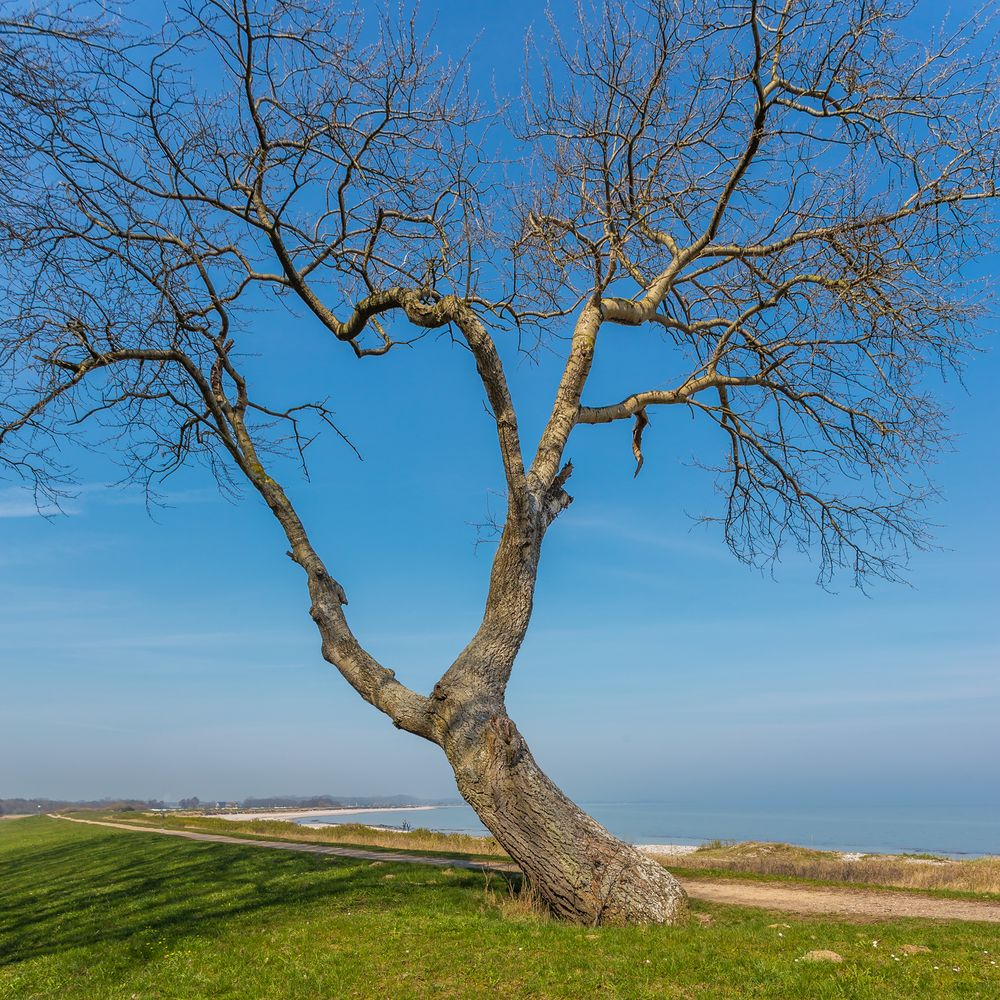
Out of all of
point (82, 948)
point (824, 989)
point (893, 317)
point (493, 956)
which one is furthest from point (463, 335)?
point (82, 948)

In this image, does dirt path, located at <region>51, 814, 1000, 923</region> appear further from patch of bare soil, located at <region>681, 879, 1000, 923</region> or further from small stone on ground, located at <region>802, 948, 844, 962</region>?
small stone on ground, located at <region>802, 948, 844, 962</region>

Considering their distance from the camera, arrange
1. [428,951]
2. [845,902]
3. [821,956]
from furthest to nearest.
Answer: [845,902] < [428,951] < [821,956]

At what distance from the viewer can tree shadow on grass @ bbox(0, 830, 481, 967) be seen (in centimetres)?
964

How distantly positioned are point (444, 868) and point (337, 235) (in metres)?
10.8

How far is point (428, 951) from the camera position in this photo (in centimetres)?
753

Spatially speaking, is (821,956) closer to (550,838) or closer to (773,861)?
(550,838)

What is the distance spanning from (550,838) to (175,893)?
721 cm

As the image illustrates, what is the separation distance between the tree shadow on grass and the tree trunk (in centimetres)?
176

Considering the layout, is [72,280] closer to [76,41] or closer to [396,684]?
[76,41]

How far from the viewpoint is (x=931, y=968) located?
21.2ft

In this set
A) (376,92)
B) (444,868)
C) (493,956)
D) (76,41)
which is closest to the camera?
(76,41)

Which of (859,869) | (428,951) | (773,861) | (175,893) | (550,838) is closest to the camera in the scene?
(428,951)

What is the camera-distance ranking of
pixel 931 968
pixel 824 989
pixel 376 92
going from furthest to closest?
pixel 376 92
pixel 931 968
pixel 824 989

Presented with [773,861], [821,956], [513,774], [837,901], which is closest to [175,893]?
[513,774]
